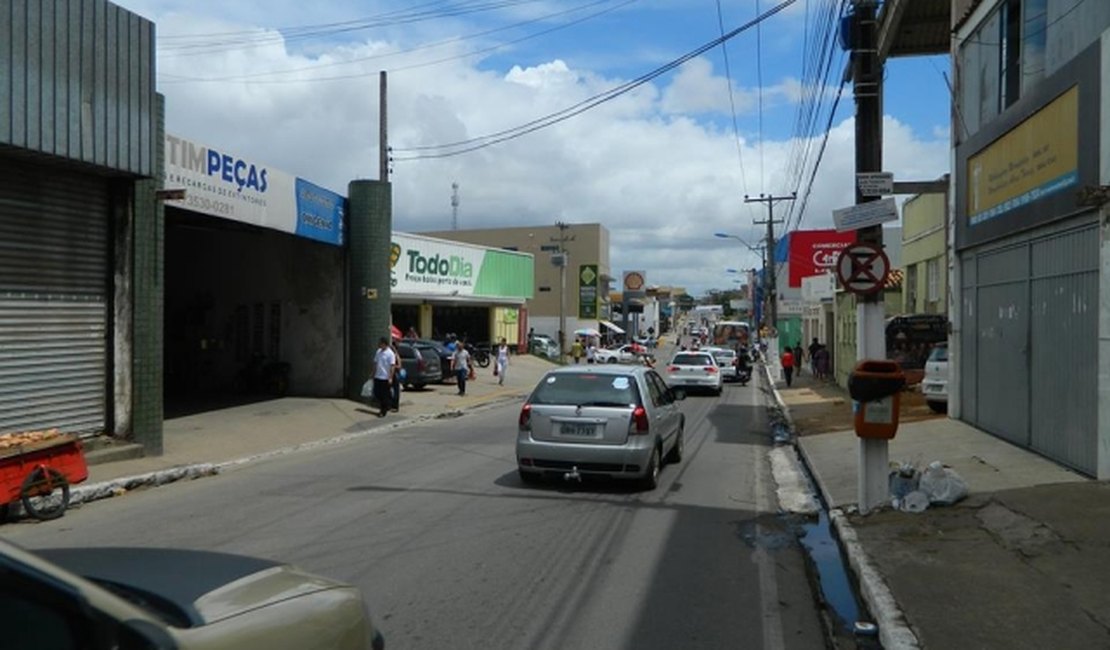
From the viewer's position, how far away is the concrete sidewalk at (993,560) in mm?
5547

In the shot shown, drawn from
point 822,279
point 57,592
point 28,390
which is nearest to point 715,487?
point 28,390

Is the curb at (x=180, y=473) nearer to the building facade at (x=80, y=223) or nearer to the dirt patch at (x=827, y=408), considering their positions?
the building facade at (x=80, y=223)

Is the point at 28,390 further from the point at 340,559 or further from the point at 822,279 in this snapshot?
the point at 822,279

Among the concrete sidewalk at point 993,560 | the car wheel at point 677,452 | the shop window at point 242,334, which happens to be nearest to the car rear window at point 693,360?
the shop window at point 242,334

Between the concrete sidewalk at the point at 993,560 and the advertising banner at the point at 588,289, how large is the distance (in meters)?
65.3

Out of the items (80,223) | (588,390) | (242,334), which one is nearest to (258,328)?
(242,334)

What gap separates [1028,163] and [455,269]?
35170 millimetres

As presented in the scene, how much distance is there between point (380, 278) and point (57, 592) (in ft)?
65.9

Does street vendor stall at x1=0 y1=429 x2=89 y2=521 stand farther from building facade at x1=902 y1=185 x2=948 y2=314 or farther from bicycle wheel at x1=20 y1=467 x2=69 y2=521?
building facade at x1=902 y1=185 x2=948 y2=314

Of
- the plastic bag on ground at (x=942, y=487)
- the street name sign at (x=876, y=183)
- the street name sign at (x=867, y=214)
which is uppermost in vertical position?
the street name sign at (x=876, y=183)

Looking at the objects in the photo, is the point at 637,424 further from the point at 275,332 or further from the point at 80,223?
the point at 275,332

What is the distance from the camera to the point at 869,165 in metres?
9.92

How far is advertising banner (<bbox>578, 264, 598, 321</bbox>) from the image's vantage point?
7669 cm

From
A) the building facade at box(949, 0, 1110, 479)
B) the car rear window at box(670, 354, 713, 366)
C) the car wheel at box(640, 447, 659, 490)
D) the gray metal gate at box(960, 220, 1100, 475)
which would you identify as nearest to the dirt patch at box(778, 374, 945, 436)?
the gray metal gate at box(960, 220, 1100, 475)
